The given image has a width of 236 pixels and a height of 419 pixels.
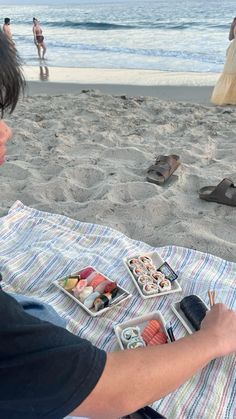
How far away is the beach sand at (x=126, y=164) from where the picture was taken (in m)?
2.96

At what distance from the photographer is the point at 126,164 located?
3953mm

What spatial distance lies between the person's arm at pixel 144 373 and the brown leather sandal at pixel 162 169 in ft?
7.22

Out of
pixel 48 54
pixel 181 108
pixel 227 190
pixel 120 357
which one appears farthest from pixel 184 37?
pixel 120 357

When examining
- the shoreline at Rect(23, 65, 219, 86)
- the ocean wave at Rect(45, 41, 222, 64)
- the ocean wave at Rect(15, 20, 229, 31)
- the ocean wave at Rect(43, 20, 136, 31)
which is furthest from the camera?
the ocean wave at Rect(43, 20, 136, 31)

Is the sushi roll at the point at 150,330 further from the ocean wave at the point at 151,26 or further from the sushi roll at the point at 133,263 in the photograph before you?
the ocean wave at the point at 151,26

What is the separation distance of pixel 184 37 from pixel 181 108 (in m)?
11.9

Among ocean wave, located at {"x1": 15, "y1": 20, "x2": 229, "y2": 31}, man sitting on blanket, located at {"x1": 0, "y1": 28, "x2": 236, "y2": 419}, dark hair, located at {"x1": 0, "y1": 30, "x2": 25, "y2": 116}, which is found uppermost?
ocean wave, located at {"x1": 15, "y1": 20, "x2": 229, "y2": 31}

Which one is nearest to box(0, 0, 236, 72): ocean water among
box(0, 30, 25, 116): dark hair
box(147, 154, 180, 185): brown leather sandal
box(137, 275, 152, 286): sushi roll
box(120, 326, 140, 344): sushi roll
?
box(147, 154, 180, 185): brown leather sandal

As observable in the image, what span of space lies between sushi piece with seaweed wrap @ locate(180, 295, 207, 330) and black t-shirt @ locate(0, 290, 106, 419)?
103 cm

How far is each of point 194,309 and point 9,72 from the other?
4.46ft

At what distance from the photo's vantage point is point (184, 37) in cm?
1627

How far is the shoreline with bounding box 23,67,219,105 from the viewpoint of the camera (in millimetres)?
7363

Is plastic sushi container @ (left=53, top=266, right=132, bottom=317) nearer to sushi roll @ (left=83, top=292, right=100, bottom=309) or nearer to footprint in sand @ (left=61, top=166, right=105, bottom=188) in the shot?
sushi roll @ (left=83, top=292, right=100, bottom=309)

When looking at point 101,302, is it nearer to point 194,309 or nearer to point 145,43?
point 194,309
